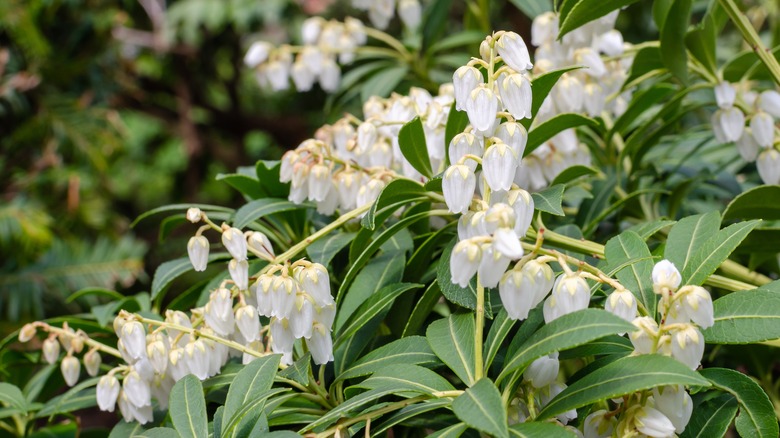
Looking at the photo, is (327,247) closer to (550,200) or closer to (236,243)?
(236,243)

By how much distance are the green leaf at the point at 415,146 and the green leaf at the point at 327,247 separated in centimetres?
13

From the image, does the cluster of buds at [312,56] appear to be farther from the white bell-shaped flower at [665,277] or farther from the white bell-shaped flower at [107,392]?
the white bell-shaped flower at [665,277]

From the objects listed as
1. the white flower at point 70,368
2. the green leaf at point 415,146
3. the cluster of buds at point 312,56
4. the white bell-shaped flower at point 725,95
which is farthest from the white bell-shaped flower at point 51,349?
the white bell-shaped flower at point 725,95

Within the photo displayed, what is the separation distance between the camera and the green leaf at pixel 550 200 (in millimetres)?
777

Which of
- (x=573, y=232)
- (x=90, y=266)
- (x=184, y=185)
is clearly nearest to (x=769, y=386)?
(x=573, y=232)

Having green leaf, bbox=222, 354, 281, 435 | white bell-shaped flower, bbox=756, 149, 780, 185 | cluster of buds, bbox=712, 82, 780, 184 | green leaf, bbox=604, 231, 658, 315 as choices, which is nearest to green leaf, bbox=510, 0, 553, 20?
cluster of buds, bbox=712, 82, 780, 184

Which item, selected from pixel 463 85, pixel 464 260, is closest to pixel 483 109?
pixel 463 85

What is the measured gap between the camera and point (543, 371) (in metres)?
0.74

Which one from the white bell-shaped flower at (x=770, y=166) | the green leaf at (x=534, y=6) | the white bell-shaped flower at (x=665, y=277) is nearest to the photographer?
the white bell-shaped flower at (x=665, y=277)

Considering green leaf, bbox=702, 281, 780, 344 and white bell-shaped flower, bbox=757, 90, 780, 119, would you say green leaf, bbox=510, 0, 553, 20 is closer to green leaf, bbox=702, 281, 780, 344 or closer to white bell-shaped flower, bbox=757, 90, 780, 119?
white bell-shaped flower, bbox=757, 90, 780, 119

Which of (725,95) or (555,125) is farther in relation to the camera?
(725,95)

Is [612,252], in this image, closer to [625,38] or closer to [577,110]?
[577,110]

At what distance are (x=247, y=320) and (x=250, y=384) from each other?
0.11m

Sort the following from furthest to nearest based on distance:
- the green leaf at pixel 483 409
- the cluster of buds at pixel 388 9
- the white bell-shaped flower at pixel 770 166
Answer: the cluster of buds at pixel 388 9 → the white bell-shaped flower at pixel 770 166 → the green leaf at pixel 483 409
